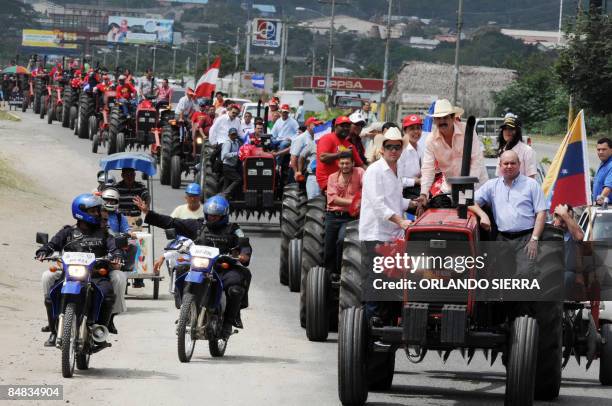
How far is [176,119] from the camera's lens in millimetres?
35500

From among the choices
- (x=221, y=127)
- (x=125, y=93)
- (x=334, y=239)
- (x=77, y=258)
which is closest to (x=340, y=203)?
(x=334, y=239)

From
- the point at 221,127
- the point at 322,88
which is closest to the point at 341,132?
the point at 221,127

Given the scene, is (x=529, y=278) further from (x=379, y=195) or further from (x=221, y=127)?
(x=221, y=127)

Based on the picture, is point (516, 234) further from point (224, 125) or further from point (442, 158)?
point (224, 125)

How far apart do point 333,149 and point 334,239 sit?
1.23 meters

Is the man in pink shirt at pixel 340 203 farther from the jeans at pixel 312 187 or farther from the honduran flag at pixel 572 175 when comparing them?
the jeans at pixel 312 187

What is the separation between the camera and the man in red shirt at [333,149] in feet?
55.5

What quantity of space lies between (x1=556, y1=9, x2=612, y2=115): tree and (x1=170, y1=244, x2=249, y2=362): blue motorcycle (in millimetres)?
39432

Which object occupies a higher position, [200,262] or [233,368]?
[200,262]

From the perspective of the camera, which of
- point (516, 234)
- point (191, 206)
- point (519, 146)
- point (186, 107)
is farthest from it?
point (186, 107)

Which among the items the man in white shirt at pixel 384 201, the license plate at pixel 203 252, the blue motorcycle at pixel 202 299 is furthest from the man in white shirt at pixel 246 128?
the man in white shirt at pixel 384 201

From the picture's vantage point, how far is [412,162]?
53.8 ft

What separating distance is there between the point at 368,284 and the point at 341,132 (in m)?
5.13

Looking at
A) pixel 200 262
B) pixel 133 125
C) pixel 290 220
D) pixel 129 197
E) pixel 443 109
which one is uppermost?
pixel 443 109
